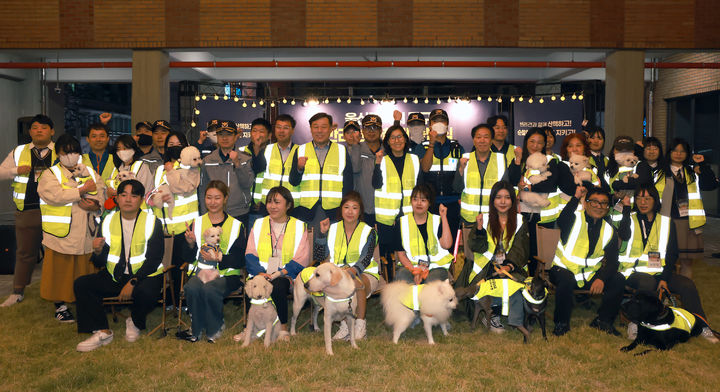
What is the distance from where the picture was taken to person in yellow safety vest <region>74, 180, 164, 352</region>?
14.9 feet

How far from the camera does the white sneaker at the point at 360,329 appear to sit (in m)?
4.62

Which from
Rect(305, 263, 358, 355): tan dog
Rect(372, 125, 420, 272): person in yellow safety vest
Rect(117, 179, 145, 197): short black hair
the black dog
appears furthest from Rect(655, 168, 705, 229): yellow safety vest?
Rect(117, 179, 145, 197): short black hair

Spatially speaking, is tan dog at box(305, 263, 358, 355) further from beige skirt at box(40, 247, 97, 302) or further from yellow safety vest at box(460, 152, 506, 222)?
beige skirt at box(40, 247, 97, 302)

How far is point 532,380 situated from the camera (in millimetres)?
3689

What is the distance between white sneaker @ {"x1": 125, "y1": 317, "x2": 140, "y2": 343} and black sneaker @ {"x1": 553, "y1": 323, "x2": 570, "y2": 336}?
356 cm

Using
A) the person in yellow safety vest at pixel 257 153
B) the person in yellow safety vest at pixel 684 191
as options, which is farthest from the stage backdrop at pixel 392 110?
the person in yellow safety vest at pixel 684 191

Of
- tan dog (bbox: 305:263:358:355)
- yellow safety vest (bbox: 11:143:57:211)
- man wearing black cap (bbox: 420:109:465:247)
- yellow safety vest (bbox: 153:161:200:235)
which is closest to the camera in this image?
tan dog (bbox: 305:263:358:355)

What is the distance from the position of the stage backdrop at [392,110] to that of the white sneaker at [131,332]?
305 inches

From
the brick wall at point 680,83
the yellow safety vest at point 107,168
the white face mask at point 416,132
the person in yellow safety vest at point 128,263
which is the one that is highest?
the brick wall at point 680,83

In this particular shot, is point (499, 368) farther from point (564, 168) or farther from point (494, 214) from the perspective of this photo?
point (564, 168)

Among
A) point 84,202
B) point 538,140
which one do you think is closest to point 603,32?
point 538,140

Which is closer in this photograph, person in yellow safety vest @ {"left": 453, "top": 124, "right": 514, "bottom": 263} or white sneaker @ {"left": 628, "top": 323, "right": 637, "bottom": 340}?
white sneaker @ {"left": 628, "top": 323, "right": 637, "bottom": 340}

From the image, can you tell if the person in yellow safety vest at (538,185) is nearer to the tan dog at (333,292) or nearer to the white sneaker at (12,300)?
the tan dog at (333,292)

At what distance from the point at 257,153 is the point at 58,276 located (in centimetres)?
222
